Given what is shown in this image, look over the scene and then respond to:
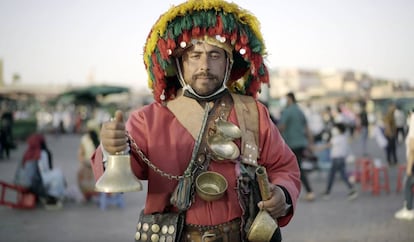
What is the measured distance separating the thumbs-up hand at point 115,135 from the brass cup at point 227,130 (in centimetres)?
57

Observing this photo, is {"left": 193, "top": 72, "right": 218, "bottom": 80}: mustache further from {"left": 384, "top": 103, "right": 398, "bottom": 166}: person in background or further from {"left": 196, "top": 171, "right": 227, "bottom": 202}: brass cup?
{"left": 384, "top": 103, "right": 398, "bottom": 166}: person in background

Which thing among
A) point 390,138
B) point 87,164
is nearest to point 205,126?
point 87,164

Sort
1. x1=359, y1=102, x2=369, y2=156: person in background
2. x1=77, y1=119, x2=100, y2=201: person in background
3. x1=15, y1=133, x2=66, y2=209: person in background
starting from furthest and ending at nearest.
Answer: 1. x1=359, y1=102, x2=369, y2=156: person in background
2. x1=77, y1=119, x2=100, y2=201: person in background
3. x1=15, y1=133, x2=66, y2=209: person in background

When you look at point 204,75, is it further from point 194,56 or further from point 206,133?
point 206,133

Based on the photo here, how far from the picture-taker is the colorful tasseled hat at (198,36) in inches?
107

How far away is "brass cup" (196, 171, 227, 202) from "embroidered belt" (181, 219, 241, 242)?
0.15 meters

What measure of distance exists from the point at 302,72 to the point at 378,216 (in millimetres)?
92049

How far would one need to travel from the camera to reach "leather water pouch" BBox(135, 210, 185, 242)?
2.47 meters

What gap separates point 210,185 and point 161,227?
0.31 meters

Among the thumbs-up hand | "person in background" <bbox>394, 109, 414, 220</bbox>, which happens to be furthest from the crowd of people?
"person in background" <bbox>394, 109, 414, 220</bbox>

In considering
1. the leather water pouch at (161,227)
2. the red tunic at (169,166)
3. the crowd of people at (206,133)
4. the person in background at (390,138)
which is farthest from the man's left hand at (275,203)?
the person in background at (390,138)

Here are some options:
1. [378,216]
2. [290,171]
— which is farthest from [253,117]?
[378,216]

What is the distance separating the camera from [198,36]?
8.86 feet

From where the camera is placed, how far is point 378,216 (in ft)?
24.7
